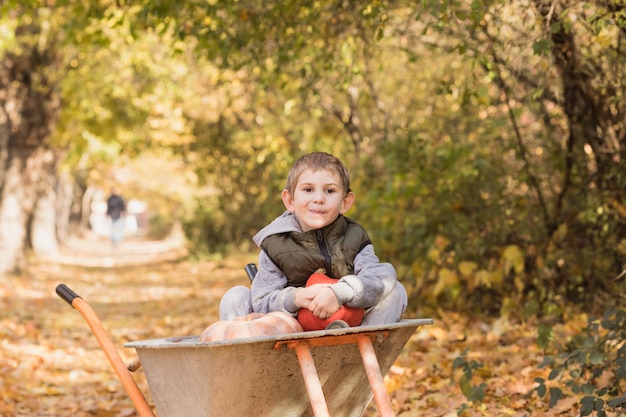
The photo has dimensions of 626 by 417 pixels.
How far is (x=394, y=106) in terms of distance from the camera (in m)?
13.7

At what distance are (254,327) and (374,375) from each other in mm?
440

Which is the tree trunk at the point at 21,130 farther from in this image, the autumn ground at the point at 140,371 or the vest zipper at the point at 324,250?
the vest zipper at the point at 324,250

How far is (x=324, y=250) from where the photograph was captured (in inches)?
139

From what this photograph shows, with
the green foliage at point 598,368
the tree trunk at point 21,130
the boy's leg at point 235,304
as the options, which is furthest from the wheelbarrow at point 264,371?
the tree trunk at point 21,130

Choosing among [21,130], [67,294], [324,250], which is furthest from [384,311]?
[21,130]

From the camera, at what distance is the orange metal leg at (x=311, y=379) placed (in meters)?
3.05

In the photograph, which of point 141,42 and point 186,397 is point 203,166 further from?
point 186,397

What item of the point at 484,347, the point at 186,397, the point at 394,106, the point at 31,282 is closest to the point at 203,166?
the point at 31,282

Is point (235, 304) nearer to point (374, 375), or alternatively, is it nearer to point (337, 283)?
point (337, 283)

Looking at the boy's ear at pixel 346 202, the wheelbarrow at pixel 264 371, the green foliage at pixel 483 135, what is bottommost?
the wheelbarrow at pixel 264 371

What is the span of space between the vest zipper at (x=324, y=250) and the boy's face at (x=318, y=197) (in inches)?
1.5

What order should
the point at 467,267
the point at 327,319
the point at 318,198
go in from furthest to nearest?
the point at 467,267 → the point at 318,198 → the point at 327,319

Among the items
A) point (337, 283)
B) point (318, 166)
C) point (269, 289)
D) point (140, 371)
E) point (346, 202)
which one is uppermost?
point (140, 371)

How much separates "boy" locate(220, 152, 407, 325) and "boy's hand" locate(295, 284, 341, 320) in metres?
0.10
